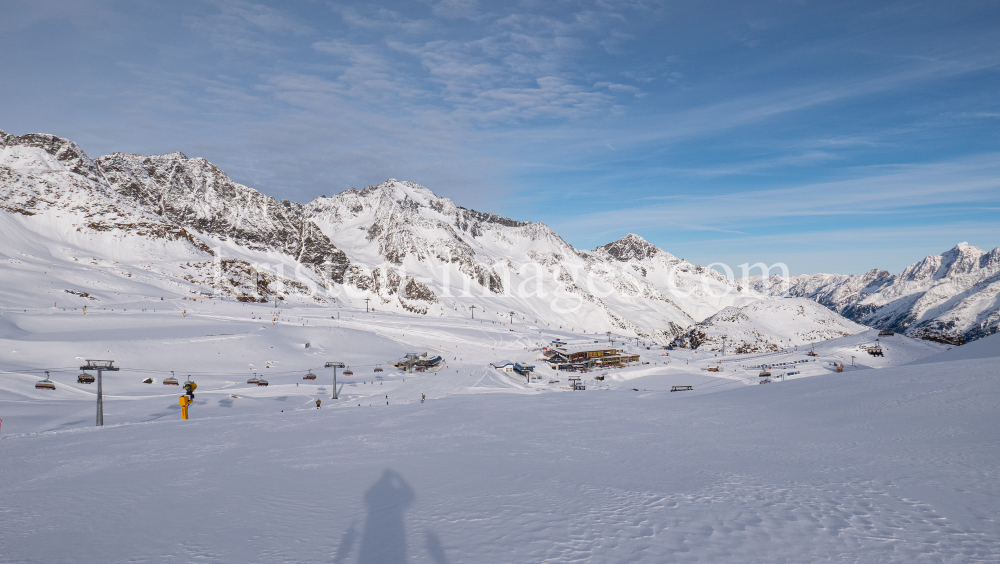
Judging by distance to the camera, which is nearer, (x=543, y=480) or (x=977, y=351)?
(x=543, y=480)

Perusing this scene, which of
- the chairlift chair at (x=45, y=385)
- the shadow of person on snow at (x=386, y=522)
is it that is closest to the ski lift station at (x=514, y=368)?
the chairlift chair at (x=45, y=385)

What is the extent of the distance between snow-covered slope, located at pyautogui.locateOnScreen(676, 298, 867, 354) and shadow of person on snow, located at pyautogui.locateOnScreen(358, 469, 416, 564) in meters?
112

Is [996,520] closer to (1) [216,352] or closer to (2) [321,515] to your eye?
(2) [321,515]

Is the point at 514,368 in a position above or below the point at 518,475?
below

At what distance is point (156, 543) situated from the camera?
26.0 feet

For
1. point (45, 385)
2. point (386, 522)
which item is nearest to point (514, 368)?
point (45, 385)

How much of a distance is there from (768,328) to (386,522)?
133 m

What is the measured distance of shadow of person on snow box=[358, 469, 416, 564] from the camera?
292 inches

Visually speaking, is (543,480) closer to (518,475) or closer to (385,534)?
(518,475)

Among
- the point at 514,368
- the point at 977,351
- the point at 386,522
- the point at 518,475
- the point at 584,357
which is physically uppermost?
the point at 977,351

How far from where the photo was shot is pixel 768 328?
12062cm

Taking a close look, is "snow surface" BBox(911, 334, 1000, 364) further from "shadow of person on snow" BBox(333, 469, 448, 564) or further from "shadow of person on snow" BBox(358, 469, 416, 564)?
"shadow of person on snow" BBox(333, 469, 448, 564)

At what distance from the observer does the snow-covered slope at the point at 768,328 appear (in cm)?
11162

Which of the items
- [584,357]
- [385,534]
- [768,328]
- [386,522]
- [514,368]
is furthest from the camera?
[768,328]
